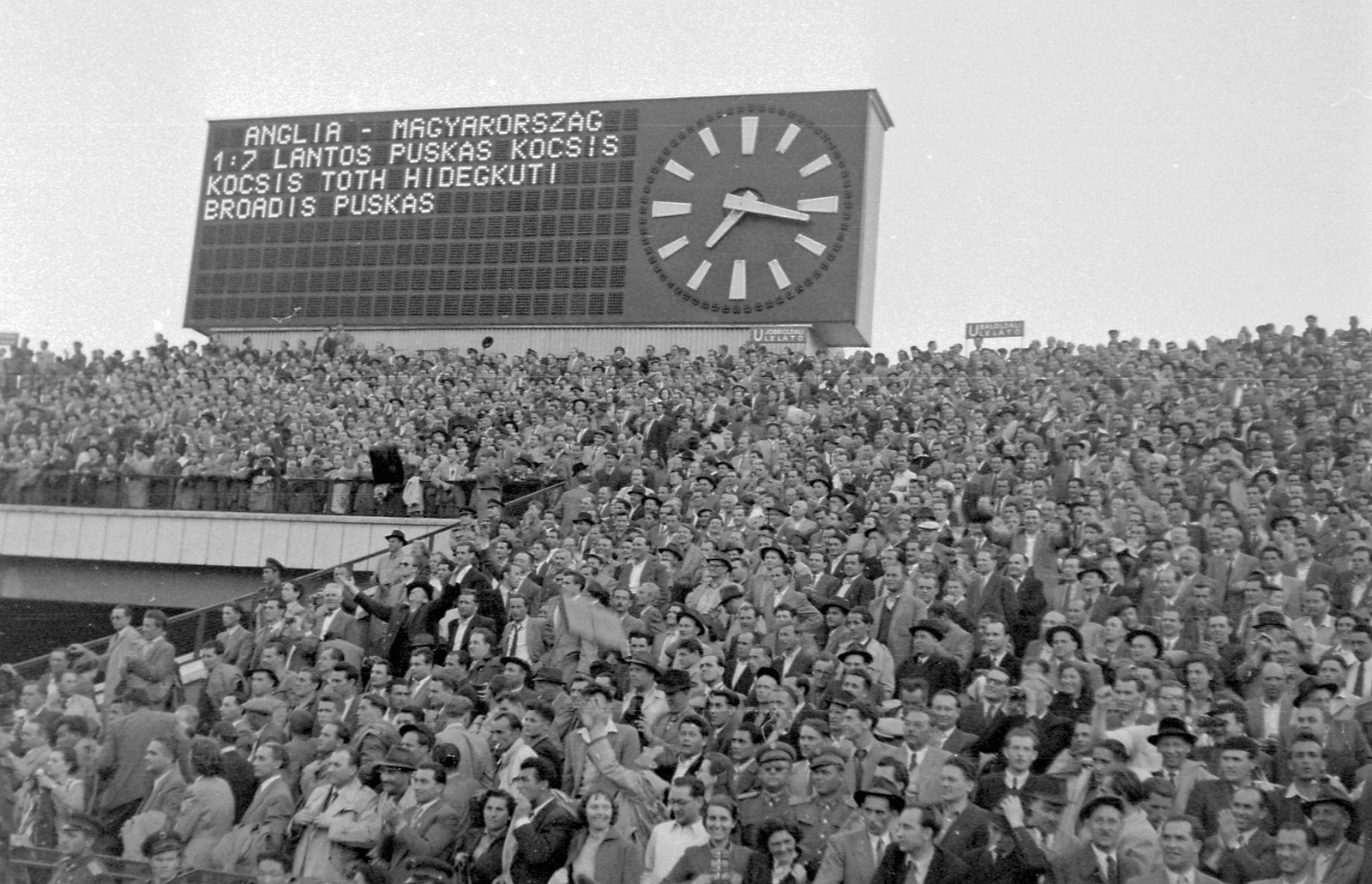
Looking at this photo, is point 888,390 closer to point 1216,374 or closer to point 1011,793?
point 1216,374

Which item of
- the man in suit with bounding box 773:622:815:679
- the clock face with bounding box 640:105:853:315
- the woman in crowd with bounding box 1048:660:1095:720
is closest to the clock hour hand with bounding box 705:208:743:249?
the clock face with bounding box 640:105:853:315

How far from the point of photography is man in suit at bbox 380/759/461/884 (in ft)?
29.9

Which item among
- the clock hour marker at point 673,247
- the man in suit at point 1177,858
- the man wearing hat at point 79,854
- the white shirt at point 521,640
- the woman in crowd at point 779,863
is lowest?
the man wearing hat at point 79,854

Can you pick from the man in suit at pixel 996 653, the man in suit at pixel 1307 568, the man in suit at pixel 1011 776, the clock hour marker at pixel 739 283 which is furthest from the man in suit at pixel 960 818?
the clock hour marker at pixel 739 283

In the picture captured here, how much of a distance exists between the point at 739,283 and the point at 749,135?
266 centimetres

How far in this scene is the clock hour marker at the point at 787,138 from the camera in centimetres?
2643

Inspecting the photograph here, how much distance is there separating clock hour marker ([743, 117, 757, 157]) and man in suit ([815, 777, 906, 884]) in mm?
19561

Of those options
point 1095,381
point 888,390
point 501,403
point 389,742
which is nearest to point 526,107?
point 501,403

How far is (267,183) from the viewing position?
29.5m

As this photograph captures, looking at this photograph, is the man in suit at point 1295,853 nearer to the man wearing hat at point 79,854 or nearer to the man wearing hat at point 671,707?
A: the man wearing hat at point 671,707

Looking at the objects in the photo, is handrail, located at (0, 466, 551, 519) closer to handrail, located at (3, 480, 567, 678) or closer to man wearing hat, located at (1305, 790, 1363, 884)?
handrail, located at (3, 480, 567, 678)

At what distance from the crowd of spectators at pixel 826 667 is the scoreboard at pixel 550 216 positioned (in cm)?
606

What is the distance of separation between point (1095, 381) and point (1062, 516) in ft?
18.9

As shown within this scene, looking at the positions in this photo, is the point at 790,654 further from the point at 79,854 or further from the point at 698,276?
→ the point at 698,276
